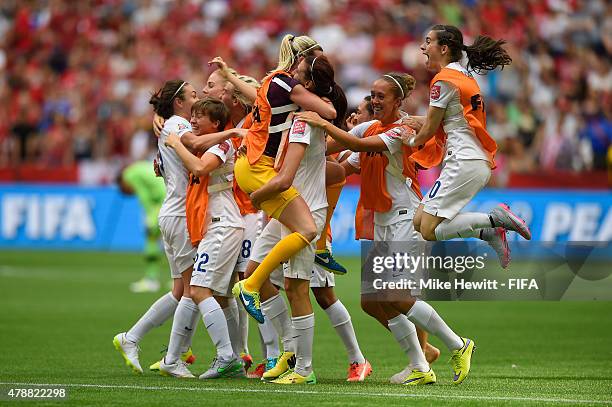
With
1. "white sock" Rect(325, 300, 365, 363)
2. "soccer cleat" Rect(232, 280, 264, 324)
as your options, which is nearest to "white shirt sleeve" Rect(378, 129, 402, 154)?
"white sock" Rect(325, 300, 365, 363)

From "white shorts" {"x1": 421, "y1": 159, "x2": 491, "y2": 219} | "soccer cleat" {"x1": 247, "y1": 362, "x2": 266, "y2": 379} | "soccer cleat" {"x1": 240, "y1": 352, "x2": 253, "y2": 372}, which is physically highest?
"white shorts" {"x1": 421, "y1": 159, "x2": 491, "y2": 219}

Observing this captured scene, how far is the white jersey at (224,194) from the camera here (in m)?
9.94

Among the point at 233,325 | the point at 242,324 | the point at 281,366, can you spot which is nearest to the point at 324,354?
the point at 242,324

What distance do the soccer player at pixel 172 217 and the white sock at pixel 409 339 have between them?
1922mm

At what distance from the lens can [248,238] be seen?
10359 millimetres

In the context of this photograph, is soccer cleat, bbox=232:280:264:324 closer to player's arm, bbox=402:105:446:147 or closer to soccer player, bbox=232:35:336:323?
soccer player, bbox=232:35:336:323

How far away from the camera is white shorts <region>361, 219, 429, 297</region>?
972 centimetres

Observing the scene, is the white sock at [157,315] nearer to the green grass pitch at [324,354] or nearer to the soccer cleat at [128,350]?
the soccer cleat at [128,350]

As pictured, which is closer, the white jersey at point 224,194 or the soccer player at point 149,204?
the white jersey at point 224,194

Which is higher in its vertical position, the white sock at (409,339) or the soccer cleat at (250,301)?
the soccer cleat at (250,301)

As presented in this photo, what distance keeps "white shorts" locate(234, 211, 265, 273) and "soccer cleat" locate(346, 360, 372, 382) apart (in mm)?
1292

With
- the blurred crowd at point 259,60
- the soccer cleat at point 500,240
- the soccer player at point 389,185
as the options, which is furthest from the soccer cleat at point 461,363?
the blurred crowd at point 259,60

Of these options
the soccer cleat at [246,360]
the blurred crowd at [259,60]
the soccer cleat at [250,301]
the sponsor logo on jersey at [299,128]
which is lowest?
the soccer cleat at [246,360]

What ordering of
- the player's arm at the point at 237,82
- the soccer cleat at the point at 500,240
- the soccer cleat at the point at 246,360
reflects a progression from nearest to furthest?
the soccer cleat at the point at 500,240
the player's arm at the point at 237,82
the soccer cleat at the point at 246,360
